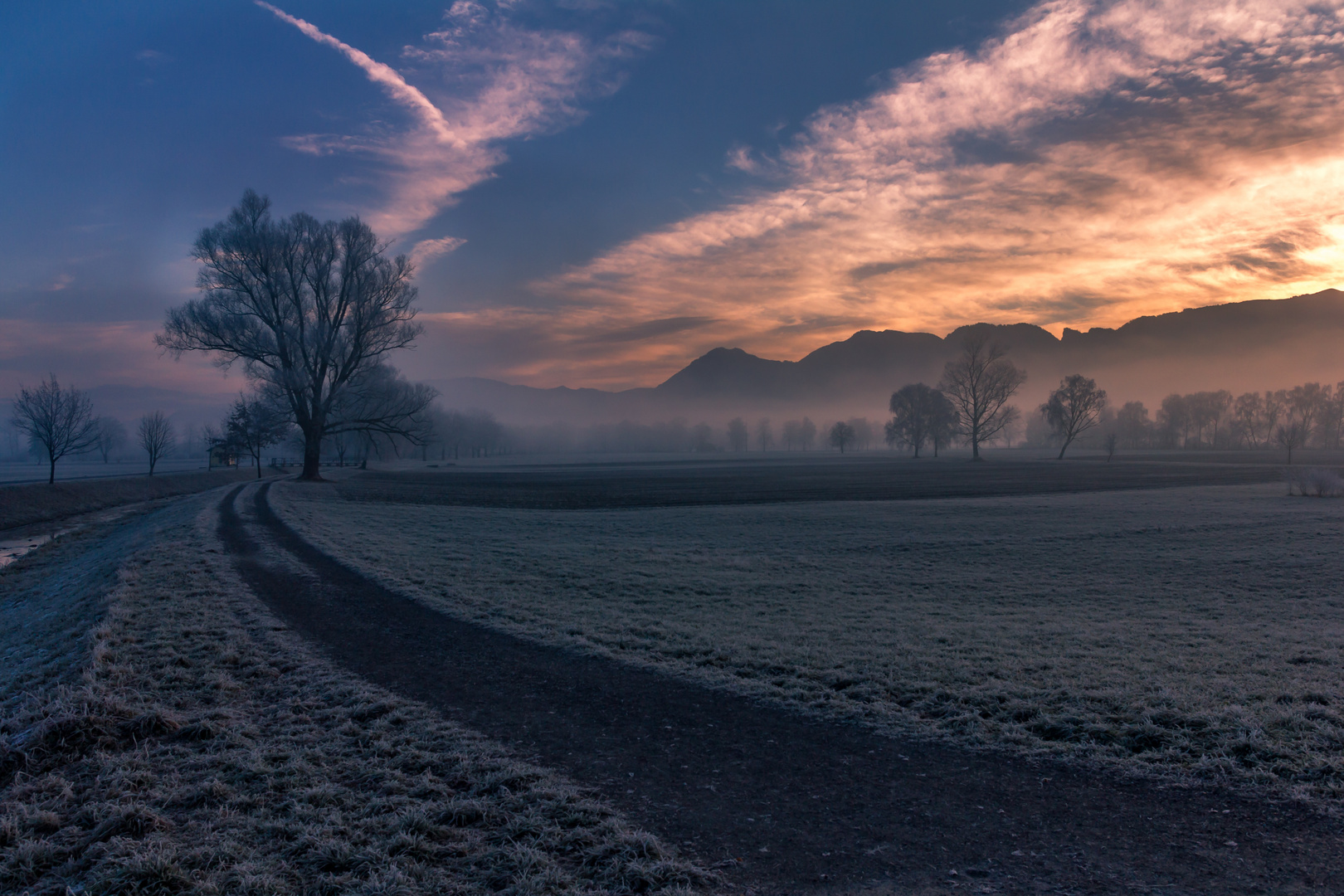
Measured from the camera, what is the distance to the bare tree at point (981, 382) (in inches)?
3922

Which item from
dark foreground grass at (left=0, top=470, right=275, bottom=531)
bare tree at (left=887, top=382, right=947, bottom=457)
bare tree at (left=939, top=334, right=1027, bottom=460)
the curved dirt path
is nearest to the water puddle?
dark foreground grass at (left=0, top=470, right=275, bottom=531)

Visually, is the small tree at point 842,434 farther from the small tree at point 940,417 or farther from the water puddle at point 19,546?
the water puddle at point 19,546

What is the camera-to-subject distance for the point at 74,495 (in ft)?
138

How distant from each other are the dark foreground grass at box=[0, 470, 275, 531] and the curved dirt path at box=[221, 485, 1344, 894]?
138ft

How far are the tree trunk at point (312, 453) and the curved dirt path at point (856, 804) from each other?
154 ft

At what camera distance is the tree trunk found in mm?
49594

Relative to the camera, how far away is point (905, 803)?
5672 mm

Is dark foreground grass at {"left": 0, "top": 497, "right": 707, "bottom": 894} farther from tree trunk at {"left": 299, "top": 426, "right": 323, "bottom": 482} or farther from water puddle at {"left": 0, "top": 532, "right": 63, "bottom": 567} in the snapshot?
tree trunk at {"left": 299, "top": 426, "right": 323, "bottom": 482}

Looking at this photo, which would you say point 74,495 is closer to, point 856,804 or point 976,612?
point 976,612

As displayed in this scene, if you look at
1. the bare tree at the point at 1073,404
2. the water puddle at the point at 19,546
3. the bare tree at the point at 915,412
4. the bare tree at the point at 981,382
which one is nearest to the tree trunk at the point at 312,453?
the water puddle at the point at 19,546

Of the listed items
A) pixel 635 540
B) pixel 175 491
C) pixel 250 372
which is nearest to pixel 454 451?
pixel 175 491

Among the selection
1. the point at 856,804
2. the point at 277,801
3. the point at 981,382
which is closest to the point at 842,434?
the point at 981,382

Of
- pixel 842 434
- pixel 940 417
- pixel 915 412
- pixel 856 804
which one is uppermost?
pixel 915 412

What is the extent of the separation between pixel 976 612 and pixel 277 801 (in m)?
13.0
